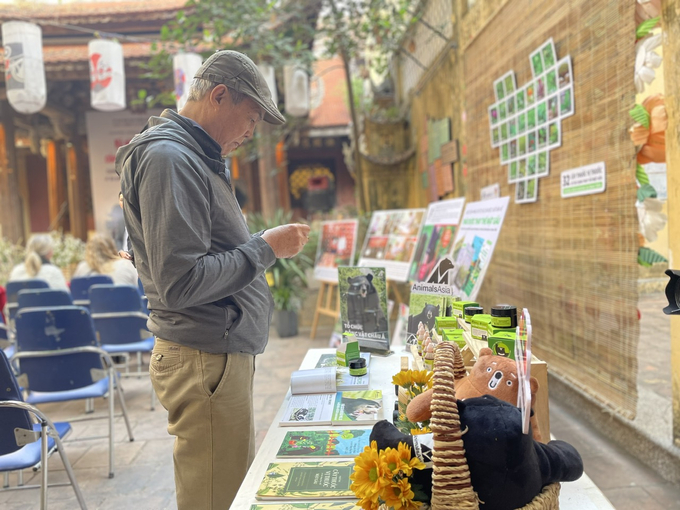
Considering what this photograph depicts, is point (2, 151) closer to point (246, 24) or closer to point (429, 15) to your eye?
point (246, 24)

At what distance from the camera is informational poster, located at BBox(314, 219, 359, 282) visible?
4.86 metres

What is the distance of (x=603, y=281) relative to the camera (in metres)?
2.61

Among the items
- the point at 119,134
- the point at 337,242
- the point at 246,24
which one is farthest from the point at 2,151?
the point at 337,242

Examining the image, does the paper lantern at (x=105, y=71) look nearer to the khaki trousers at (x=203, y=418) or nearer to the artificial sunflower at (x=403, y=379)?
the khaki trousers at (x=203, y=418)

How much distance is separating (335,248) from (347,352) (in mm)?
3211

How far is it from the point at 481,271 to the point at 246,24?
4.73m

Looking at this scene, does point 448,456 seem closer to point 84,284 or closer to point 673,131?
point 673,131

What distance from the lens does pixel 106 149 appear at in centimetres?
969

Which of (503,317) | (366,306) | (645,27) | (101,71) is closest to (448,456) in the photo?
(503,317)

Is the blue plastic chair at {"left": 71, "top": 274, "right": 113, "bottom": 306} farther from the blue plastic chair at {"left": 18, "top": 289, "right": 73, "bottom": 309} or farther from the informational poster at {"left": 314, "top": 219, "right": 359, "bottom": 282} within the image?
the informational poster at {"left": 314, "top": 219, "right": 359, "bottom": 282}

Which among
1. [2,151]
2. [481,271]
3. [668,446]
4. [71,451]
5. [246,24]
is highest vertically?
[246,24]

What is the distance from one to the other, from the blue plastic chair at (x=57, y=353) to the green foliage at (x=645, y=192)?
262cm

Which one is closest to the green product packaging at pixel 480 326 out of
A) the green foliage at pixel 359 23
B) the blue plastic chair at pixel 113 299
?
the blue plastic chair at pixel 113 299

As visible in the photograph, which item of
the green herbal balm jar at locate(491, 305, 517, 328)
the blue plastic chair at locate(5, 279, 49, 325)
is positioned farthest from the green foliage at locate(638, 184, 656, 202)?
the blue plastic chair at locate(5, 279, 49, 325)
